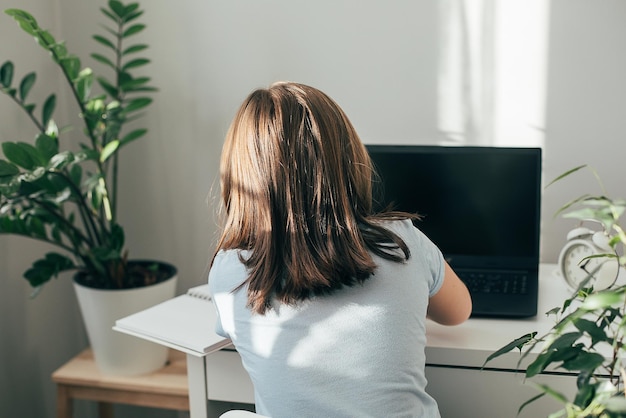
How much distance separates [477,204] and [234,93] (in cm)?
68

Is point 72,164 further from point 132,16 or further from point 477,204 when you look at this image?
point 477,204

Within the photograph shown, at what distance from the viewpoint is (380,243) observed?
122cm

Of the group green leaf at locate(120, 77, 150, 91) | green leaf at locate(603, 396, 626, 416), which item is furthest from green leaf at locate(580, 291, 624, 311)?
green leaf at locate(120, 77, 150, 91)

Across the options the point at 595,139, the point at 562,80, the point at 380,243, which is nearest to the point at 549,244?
the point at 595,139

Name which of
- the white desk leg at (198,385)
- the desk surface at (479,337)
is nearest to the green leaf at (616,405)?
the desk surface at (479,337)

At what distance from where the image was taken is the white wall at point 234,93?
178 cm

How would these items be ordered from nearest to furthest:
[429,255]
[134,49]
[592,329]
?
1. [592,329]
2. [429,255]
3. [134,49]

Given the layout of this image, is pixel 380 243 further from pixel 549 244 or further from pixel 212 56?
pixel 212 56

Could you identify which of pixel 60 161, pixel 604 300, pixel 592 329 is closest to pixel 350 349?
pixel 592 329

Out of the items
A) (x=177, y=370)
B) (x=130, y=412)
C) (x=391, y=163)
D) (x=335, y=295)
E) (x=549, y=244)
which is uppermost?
(x=391, y=163)

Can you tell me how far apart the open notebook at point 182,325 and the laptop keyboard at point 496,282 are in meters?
0.53

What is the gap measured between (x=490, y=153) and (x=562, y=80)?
0.94 ft

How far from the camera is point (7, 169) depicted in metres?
1.63

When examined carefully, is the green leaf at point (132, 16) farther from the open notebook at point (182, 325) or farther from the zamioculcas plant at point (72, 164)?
the open notebook at point (182, 325)
